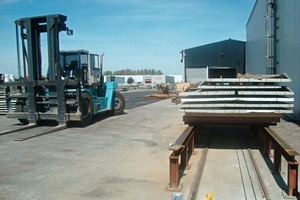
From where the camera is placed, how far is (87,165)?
22.1 feet

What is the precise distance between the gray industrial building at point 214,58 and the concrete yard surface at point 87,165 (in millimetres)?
24852

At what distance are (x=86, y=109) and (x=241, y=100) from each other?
6582mm

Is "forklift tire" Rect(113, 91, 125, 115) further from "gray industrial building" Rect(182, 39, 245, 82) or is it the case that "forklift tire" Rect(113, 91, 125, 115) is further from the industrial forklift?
"gray industrial building" Rect(182, 39, 245, 82)

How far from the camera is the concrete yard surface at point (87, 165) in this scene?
17.0 ft

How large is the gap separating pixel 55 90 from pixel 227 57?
87.5 ft

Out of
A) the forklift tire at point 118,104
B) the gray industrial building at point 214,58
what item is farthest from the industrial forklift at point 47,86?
the gray industrial building at point 214,58

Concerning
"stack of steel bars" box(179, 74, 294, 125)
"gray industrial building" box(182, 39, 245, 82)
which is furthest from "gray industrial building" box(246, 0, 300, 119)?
"gray industrial building" box(182, 39, 245, 82)

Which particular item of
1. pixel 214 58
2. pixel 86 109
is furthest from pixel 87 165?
pixel 214 58

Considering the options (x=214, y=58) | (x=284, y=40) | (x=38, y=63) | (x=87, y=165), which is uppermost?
(x=214, y=58)

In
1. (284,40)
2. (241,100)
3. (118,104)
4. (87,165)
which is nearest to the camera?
(87,165)

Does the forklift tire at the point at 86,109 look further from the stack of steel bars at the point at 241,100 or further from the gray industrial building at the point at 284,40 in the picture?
the gray industrial building at the point at 284,40

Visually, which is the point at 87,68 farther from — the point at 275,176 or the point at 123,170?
the point at 275,176

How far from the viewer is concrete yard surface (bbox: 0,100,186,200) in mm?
5184

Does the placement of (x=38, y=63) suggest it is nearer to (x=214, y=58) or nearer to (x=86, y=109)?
(x=86, y=109)
